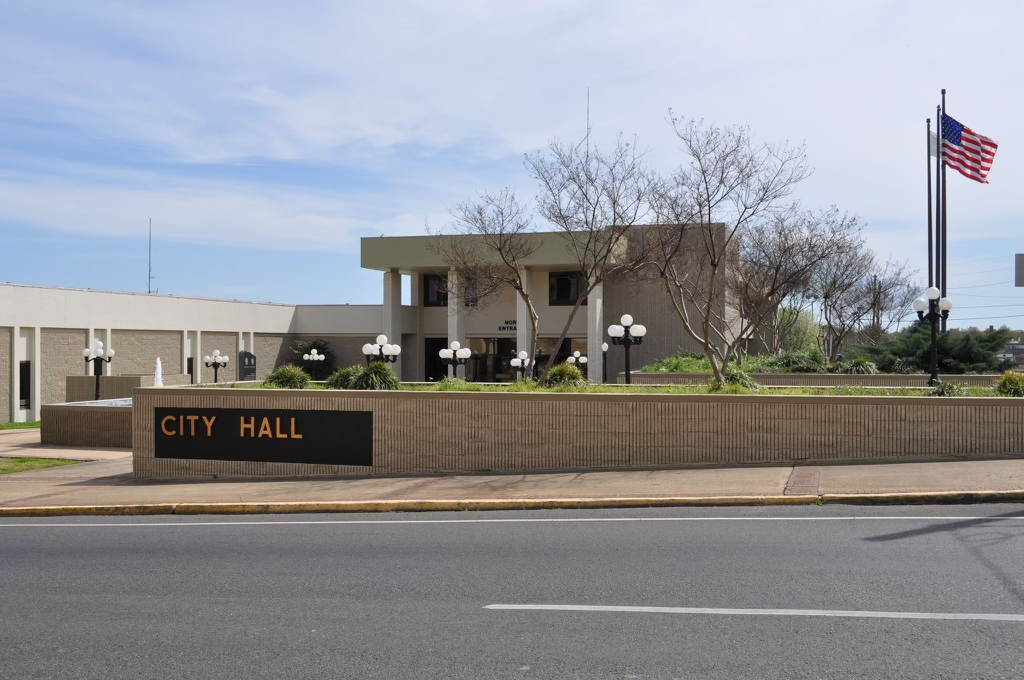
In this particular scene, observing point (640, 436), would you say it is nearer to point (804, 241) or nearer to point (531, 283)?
point (804, 241)

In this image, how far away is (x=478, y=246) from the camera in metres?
40.6

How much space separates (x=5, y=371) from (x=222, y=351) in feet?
42.9

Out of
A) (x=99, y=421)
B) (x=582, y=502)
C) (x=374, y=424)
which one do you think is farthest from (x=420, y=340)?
(x=582, y=502)

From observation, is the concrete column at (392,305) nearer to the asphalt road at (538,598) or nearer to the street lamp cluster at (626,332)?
the street lamp cluster at (626,332)

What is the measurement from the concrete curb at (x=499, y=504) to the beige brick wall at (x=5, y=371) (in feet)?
98.0

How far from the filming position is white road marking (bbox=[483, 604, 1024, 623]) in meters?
6.45

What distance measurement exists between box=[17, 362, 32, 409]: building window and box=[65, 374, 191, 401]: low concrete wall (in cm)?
204

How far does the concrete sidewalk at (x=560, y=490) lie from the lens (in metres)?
11.5

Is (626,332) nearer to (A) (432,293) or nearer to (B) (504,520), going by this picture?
(B) (504,520)

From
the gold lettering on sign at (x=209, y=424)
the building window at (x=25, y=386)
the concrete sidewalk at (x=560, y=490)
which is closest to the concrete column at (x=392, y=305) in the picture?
the building window at (x=25, y=386)

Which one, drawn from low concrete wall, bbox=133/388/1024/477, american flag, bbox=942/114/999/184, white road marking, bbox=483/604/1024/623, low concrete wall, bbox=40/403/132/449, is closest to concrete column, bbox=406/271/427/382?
low concrete wall, bbox=40/403/132/449

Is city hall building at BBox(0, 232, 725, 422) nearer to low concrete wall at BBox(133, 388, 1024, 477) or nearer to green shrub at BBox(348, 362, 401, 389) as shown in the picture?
green shrub at BBox(348, 362, 401, 389)

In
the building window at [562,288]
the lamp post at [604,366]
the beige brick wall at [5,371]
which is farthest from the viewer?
the building window at [562,288]

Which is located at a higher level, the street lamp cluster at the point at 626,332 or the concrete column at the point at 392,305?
the concrete column at the point at 392,305
